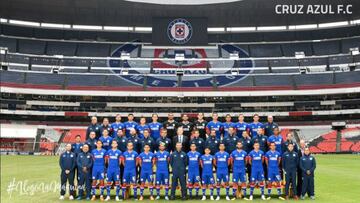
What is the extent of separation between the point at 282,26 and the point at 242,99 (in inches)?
528

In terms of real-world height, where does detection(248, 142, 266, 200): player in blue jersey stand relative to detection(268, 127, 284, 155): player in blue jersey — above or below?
below

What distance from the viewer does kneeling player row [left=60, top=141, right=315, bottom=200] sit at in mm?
14344

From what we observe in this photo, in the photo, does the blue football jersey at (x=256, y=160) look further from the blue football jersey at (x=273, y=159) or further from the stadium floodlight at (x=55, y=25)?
the stadium floodlight at (x=55, y=25)

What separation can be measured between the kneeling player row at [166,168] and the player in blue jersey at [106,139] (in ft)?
2.39

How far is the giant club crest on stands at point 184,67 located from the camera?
179 ft

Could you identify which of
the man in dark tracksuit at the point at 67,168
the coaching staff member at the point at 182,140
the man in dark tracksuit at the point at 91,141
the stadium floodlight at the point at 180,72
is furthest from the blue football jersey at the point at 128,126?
the stadium floodlight at the point at 180,72

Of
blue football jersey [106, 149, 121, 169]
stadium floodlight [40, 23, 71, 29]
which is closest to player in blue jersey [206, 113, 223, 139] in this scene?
blue football jersey [106, 149, 121, 169]

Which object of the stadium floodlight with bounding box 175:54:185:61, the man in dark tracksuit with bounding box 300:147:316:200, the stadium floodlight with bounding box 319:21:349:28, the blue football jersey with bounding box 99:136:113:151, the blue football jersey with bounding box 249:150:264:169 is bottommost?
the man in dark tracksuit with bounding box 300:147:316:200

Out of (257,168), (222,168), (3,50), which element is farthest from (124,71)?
(257,168)

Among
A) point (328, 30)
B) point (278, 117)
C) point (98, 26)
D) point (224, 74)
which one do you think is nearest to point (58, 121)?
point (98, 26)

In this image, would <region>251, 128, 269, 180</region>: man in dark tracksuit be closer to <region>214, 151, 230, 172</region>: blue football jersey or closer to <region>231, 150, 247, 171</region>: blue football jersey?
<region>231, 150, 247, 171</region>: blue football jersey

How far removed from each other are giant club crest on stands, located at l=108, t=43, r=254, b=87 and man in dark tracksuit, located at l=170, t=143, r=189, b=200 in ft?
131

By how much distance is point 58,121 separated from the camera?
5328 centimetres

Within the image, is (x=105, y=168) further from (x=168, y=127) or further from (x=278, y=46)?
(x=278, y=46)
